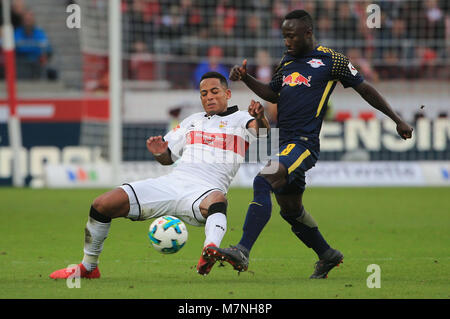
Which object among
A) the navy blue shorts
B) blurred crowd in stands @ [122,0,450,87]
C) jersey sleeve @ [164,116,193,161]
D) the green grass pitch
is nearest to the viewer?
the green grass pitch

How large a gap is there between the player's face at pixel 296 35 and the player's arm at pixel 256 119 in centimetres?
67

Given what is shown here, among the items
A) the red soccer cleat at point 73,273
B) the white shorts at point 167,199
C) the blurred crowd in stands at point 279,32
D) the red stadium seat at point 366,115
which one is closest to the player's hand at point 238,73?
the white shorts at point 167,199

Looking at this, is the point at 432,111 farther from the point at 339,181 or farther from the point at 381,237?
the point at 381,237

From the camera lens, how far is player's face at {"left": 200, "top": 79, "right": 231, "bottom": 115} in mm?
7500

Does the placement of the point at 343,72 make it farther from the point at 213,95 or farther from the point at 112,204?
the point at 112,204

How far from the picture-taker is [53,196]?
52.7 feet

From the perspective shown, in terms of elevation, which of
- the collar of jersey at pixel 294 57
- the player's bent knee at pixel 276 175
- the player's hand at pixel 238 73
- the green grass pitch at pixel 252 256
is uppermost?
the collar of jersey at pixel 294 57

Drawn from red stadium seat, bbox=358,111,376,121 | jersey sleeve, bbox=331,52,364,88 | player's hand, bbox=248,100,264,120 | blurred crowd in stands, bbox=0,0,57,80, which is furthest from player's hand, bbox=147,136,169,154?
blurred crowd in stands, bbox=0,0,57,80

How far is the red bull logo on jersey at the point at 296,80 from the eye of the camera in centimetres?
714

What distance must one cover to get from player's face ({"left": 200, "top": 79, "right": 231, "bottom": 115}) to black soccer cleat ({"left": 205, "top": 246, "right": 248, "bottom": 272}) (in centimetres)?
151

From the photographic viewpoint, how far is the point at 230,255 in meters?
6.41

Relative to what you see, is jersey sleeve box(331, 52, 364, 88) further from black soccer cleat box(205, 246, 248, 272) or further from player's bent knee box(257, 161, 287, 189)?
black soccer cleat box(205, 246, 248, 272)

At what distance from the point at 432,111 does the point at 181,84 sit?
6.05 meters

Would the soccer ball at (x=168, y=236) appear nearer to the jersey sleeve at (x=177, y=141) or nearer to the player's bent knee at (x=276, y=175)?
the jersey sleeve at (x=177, y=141)
